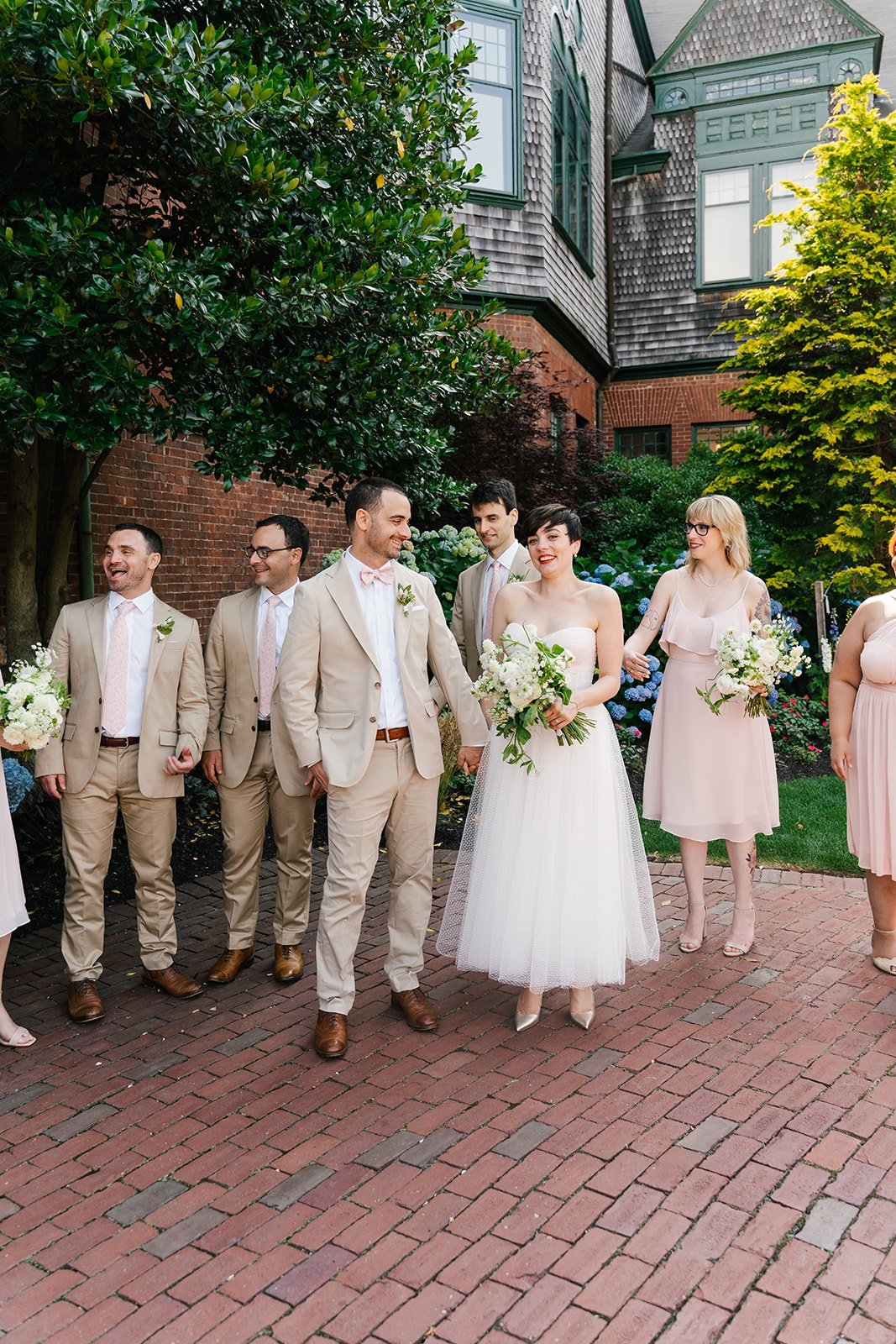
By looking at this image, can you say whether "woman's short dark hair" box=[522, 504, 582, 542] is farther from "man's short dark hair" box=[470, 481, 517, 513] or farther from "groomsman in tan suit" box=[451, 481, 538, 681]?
"man's short dark hair" box=[470, 481, 517, 513]

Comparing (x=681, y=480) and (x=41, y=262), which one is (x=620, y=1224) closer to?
(x=41, y=262)

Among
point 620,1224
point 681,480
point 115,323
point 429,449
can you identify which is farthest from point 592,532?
point 620,1224

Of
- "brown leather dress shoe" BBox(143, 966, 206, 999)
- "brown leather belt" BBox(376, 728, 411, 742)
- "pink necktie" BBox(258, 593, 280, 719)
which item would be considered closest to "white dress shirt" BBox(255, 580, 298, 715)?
"pink necktie" BBox(258, 593, 280, 719)

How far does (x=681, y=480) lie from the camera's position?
14.3 m

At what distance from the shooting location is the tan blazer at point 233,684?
5.00m

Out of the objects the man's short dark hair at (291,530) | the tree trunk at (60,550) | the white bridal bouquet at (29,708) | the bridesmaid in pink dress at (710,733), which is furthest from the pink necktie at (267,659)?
the tree trunk at (60,550)

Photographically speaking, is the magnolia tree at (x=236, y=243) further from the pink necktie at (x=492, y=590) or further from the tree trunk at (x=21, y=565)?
the pink necktie at (x=492, y=590)

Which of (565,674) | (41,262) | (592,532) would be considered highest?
(41,262)

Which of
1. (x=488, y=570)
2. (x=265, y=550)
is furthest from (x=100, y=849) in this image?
(x=488, y=570)

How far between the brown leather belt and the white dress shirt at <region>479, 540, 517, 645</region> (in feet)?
5.68

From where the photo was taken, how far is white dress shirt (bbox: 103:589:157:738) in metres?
4.66

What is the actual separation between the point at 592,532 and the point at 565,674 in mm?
9127

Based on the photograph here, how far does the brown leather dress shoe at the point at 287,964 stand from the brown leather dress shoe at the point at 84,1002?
81 centimetres

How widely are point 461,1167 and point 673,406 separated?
55.4 ft
